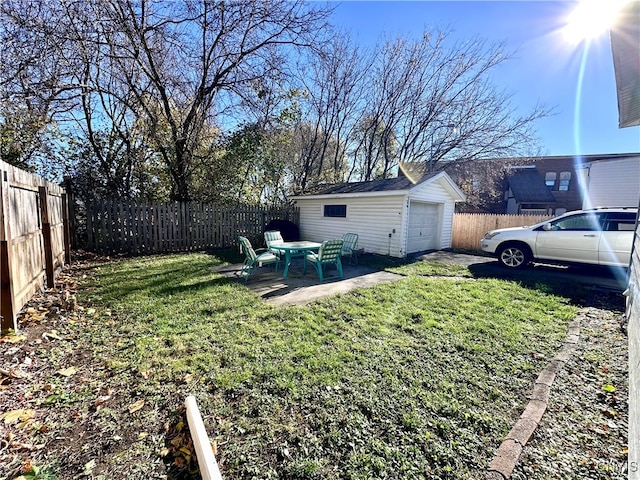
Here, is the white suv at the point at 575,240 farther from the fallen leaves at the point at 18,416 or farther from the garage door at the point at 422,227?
the fallen leaves at the point at 18,416

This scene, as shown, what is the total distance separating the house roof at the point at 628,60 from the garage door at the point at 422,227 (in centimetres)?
613

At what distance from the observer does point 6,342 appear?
9.00 feet

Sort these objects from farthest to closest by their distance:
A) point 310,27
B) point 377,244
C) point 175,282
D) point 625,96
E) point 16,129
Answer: point 377,244 < point 310,27 < point 16,129 < point 175,282 < point 625,96

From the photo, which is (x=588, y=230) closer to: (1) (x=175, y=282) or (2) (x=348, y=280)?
(2) (x=348, y=280)

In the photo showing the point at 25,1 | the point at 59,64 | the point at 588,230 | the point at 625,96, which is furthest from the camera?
the point at 59,64

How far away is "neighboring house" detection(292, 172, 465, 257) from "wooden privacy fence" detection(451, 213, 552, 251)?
96cm

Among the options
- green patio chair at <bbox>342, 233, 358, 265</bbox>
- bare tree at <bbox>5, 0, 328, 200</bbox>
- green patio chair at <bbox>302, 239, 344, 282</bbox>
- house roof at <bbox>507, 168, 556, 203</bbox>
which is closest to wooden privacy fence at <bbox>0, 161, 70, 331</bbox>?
green patio chair at <bbox>302, 239, 344, 282</bbox>

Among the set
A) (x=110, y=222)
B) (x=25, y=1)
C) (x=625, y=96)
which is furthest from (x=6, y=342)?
(x=25, y=1)

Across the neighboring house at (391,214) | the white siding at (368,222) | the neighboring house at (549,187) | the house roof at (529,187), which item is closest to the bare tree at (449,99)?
the neighboring house at (391,214)

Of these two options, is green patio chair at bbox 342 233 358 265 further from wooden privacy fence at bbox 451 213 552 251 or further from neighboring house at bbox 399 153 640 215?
neighboring house at bbox 399 153 640 215

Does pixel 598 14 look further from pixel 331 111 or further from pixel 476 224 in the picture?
pixel 331 111

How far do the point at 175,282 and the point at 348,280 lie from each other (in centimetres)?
377

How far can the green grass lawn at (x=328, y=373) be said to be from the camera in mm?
1776

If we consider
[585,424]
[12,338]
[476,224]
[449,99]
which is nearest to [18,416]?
[12,338]
